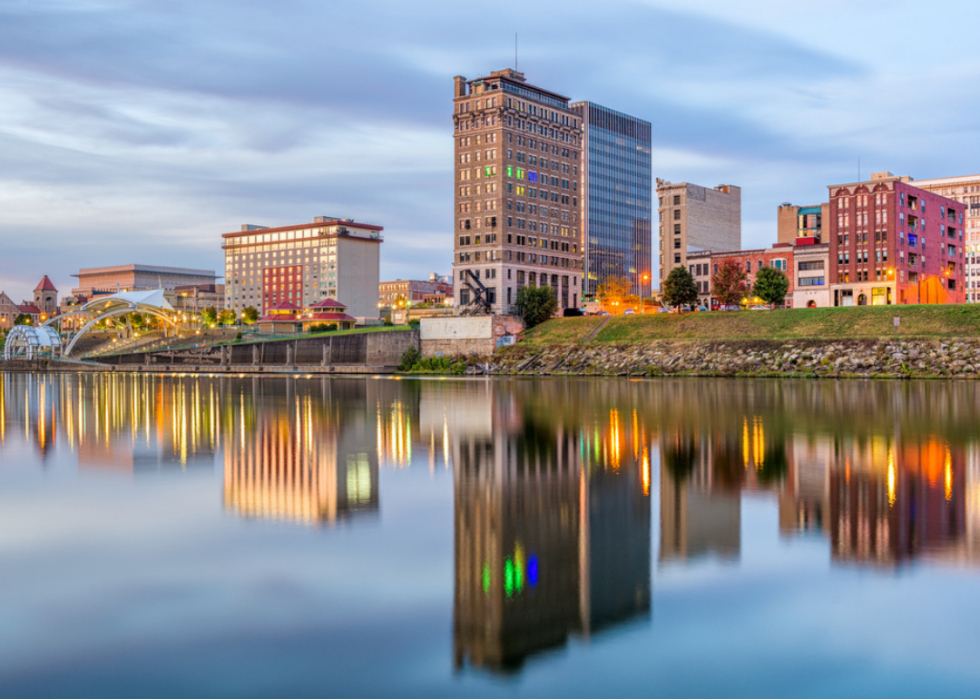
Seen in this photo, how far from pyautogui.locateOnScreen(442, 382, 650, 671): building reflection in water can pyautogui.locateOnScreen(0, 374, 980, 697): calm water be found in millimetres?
64

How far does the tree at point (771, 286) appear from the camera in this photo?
132375 mm

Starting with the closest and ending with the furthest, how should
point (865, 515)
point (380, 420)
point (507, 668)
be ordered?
point (507, 668) → point (865, 515) → point (380, 420)

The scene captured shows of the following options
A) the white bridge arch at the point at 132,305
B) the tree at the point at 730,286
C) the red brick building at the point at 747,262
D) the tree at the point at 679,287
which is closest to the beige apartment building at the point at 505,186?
the tree at the point at 679,287

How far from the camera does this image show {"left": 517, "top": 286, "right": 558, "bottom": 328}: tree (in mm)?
136375

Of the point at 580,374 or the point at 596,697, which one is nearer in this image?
the point at 596,697

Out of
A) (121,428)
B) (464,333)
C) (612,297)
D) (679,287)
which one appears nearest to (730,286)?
(679,287)

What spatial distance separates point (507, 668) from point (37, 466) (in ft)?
73.8

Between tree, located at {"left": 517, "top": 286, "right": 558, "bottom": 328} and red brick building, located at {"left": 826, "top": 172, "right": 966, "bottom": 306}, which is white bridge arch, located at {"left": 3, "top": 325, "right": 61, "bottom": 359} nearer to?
tree, located at {"left": 517, "top": 286, "right": 558, "bottom": 328}

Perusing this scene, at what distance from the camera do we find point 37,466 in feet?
88.9

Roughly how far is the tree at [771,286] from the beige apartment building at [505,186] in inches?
1450

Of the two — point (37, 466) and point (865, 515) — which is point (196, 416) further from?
point (865, 515)

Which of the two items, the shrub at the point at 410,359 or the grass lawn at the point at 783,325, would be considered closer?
the grass lawn at the point at 783,325

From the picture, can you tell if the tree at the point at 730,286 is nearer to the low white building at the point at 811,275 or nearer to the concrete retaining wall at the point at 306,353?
the low white building at the point at 811,275

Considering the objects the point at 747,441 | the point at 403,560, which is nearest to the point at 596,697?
the point at 403,560
